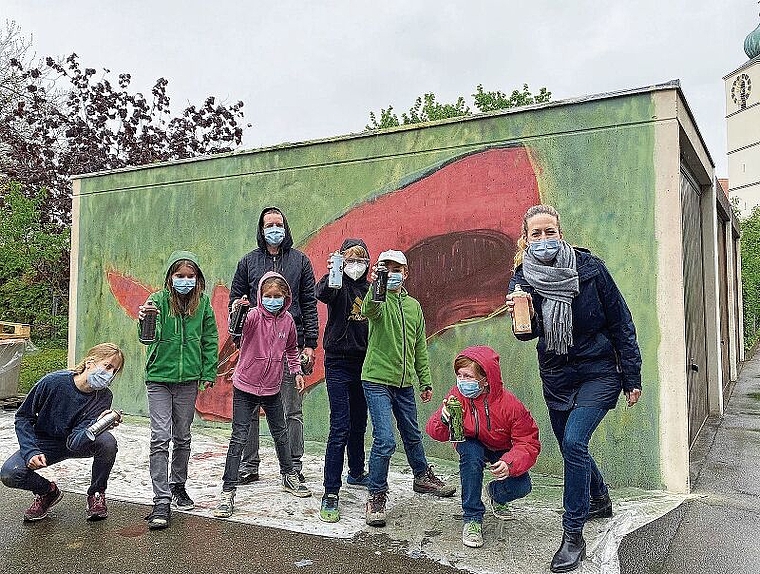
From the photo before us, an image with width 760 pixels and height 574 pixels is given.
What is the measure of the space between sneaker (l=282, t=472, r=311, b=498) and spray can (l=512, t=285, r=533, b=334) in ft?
6.99

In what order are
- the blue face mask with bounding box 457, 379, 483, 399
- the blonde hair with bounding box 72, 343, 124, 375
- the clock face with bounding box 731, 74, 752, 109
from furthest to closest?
the clock face with bounding box 731, 74, 752, 109, the blonde hair with bounding box 72, 343, 124, 375, the blue face mask with bounding box 457, 379, 483, 399

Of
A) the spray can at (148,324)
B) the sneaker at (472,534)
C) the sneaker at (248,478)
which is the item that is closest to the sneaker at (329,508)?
the sneaker at (472,534)

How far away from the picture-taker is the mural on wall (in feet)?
18.3

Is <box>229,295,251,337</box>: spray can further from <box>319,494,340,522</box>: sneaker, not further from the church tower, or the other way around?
the church tower

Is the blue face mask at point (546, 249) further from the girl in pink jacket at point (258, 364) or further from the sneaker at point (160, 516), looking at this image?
the sneaker at point (160, 516)

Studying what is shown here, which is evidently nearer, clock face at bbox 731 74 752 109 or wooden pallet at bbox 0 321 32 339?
wooden pallet at bbox 0 321 32 339

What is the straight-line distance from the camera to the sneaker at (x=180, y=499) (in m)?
4.49

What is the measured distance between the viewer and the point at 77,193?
8164 millimetres

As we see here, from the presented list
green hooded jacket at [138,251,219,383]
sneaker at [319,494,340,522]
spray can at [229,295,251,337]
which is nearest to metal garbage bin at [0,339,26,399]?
green hooded jacket at [138,251,219,383]

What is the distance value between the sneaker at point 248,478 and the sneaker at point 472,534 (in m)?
1.92

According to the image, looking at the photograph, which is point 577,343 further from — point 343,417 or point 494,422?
point 343,417

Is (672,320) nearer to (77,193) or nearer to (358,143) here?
(358,143)

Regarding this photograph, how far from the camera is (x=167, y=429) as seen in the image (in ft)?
14.1

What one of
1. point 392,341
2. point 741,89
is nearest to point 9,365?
point 392,341
